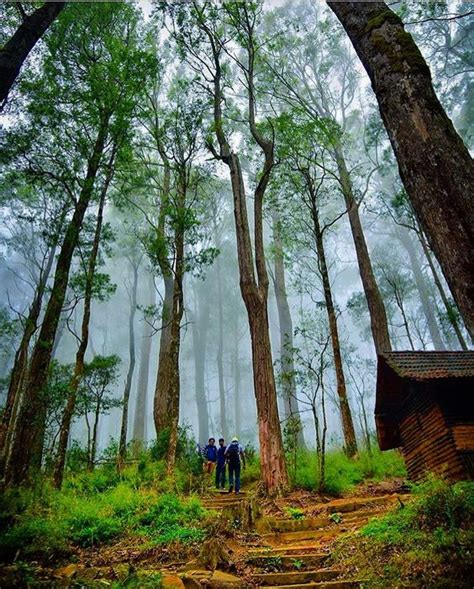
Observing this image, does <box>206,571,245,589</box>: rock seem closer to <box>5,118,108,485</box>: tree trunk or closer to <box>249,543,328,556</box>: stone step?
<box>249,543,328,556</box>: stone step

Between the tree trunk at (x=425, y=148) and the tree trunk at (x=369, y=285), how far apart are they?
31.5 feet

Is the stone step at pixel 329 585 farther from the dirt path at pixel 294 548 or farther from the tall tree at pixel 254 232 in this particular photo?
the tall tree at pixel 254 232

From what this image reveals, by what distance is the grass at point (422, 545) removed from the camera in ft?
11.4

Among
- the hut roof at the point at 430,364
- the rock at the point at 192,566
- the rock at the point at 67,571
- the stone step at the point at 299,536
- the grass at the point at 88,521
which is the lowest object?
the rock at the point at 192,566

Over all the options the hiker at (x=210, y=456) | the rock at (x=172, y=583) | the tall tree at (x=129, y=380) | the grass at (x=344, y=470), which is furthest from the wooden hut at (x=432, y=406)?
the tall tree at (x=129, y=380)

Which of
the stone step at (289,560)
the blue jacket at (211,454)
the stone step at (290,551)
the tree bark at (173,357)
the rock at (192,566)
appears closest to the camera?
the rock at (192,566)

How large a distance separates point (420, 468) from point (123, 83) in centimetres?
1412

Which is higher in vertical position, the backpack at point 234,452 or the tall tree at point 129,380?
the tall tree at point 129,380

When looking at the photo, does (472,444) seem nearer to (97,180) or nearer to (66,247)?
(66,247)

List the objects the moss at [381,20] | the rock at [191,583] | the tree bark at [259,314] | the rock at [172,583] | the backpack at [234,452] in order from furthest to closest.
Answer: the backpack at [234,452], the tree bark at [259,314], the moss at [381,20], the rock at [191,583], the rock at [172,583]

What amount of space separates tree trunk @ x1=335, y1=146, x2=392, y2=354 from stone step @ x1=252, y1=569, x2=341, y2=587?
8.59m

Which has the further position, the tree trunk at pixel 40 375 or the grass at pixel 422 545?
the tree trunk at pixel 40 375

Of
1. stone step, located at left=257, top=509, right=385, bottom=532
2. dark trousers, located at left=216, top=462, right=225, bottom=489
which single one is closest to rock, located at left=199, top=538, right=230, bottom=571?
stone step, located at left=257, top=509, right=385, bottom=532

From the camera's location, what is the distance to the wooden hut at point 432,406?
24.1ft
